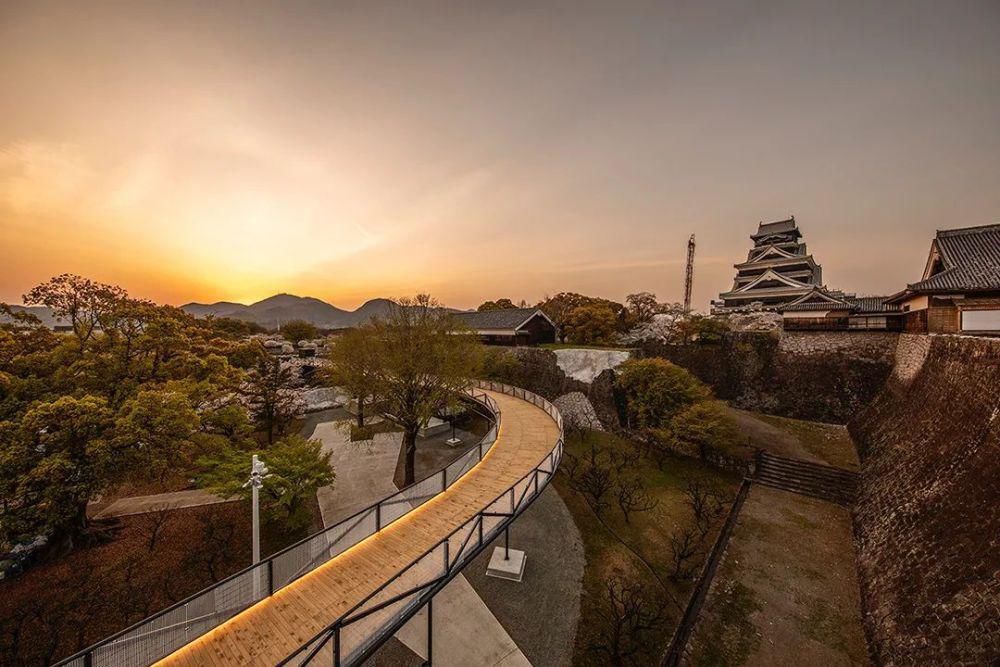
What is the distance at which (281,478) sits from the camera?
12719 millimetres

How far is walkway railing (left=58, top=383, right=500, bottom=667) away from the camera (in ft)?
18.6

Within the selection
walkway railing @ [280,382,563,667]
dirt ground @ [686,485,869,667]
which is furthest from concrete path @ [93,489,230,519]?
dirt ground @ [686,485,869,667]

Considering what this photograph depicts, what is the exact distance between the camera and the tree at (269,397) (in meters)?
22.6

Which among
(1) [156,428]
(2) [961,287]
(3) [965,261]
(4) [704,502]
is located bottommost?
(4) [704,502]

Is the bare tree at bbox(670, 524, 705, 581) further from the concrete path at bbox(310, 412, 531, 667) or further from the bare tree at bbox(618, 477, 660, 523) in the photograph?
the concrete path at bbox(310, 412, 531, 667)

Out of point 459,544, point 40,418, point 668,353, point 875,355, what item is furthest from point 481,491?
point 875,355

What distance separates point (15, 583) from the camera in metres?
11.0

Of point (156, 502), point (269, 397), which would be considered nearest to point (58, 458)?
point (156, 502)

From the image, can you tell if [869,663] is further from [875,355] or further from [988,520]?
[875,355]

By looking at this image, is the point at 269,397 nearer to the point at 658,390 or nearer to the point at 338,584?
the point at 338,584

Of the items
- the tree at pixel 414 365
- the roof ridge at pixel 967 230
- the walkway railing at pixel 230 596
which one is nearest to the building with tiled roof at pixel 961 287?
the roof ridge at pixel 967 230

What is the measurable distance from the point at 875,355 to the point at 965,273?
25.3ft

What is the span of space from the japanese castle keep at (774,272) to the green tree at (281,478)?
43250 mm

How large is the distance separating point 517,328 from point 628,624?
25.2m
